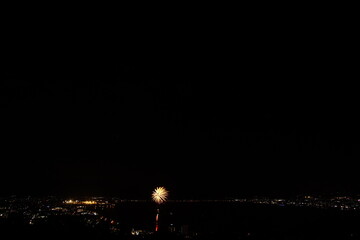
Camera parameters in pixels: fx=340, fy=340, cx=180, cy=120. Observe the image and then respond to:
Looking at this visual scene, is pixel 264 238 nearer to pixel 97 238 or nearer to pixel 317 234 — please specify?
pixel 317 234

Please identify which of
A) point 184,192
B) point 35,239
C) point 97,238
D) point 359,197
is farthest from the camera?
point 184,192

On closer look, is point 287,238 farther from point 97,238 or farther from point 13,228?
point 13,228

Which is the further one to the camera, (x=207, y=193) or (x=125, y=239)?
(x=207, y=193)

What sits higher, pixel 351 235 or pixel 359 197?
pixel 359 197

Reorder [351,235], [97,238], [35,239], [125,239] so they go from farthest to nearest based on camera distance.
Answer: [351,235] → [125,239] → [97,238] → [35,239]

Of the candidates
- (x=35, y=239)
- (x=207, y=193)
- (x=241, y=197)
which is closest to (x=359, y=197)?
(x=241, y=197)

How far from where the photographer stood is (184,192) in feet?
456

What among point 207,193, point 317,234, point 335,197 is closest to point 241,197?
point 207,193

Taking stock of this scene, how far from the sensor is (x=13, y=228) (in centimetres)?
2186

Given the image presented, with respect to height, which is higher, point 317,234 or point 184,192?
point 184,192

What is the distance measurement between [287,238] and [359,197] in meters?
77.7

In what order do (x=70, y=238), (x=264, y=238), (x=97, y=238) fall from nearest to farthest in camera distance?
(x=70, y=238)
(x=97, y=238)
(x=264, y=238)

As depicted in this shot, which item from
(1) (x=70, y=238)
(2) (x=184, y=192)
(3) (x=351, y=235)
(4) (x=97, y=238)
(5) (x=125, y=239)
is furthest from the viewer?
(2) (x=184, y=192)

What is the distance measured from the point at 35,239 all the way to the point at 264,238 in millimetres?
22208
